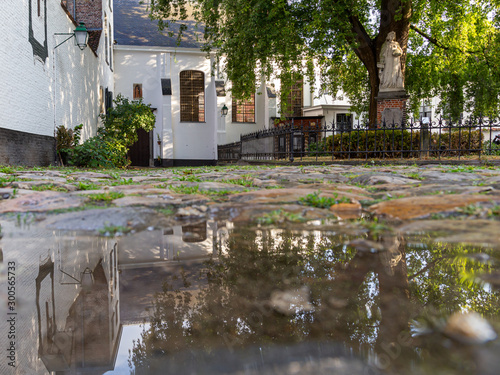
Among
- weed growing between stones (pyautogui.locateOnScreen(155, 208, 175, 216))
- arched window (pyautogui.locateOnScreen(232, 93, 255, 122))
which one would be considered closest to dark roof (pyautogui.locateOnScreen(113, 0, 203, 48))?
arched window (pyautogui.locateOnScreen(232, 93, 255, 122))

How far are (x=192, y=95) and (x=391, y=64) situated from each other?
1493 cm

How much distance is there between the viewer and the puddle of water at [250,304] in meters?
0.88

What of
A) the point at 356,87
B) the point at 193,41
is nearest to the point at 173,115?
the point at 193,41

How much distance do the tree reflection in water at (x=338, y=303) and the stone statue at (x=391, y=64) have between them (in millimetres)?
13807

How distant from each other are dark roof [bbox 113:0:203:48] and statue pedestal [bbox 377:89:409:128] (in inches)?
552

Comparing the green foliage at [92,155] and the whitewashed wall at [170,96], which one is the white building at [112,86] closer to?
the whitewashed wall at [170,96]

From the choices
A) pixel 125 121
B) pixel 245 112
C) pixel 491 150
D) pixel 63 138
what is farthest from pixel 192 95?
pixel 491 150

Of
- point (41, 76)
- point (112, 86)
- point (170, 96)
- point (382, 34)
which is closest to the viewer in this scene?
point (41, 76)

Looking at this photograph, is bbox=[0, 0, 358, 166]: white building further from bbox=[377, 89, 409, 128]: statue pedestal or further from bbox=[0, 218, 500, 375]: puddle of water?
bbox=[0, 218, 500, 375]: puddle of water

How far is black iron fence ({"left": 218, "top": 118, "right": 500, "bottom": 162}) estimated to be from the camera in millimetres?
11789

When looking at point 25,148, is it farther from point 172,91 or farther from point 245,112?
point 245,112

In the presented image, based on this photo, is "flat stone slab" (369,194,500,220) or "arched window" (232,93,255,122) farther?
"arched window" (232,93,255,122)

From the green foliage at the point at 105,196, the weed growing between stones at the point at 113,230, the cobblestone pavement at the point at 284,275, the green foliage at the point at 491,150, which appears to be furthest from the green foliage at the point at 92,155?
the weed growing between stones at the point at 113,230

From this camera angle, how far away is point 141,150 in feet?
85.2
